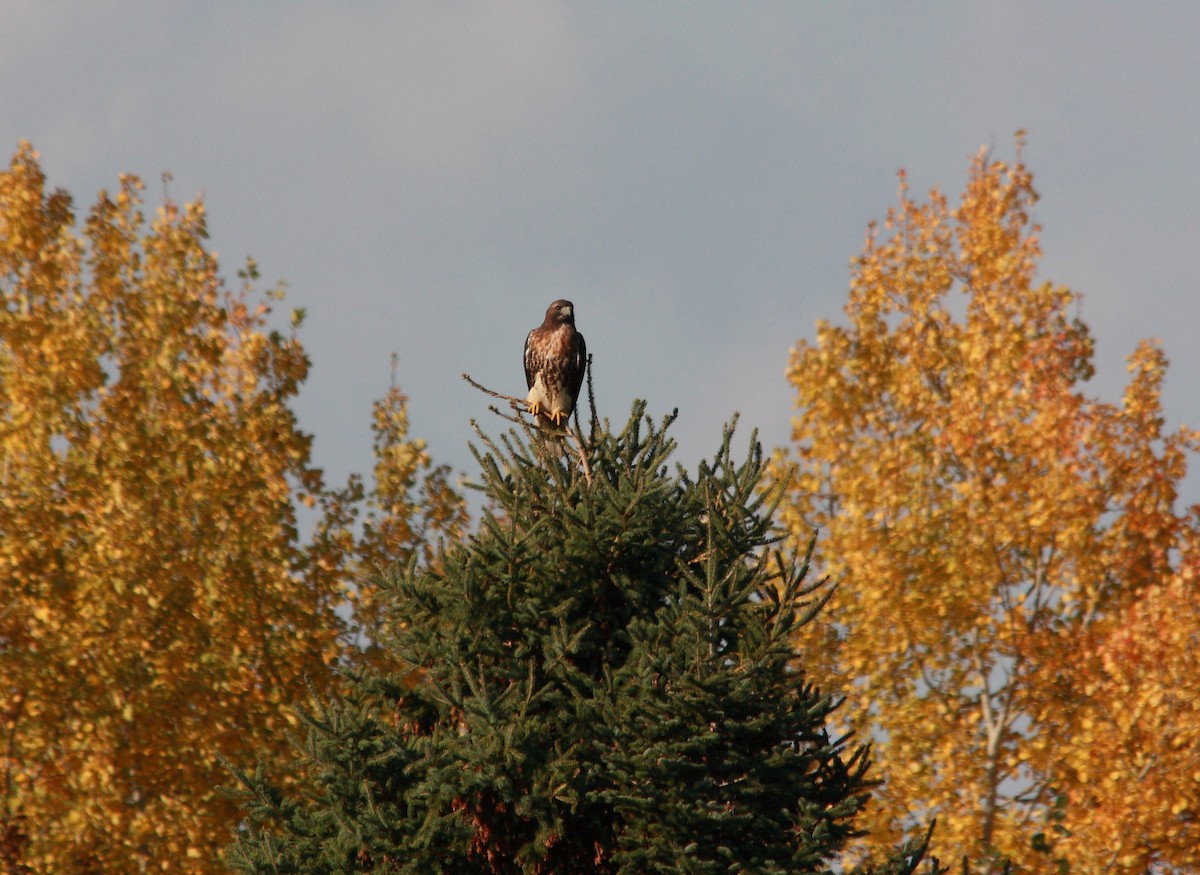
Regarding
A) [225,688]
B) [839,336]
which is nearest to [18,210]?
[225,688]

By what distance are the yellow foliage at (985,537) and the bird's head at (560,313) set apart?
5295 mm

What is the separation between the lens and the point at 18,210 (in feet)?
66.9

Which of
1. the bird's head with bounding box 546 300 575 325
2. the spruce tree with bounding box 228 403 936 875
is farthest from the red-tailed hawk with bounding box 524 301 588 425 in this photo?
the spruce tree with bounding box 228 403 936 875

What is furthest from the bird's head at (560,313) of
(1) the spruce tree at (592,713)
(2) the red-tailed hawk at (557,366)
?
(1) the spruce tree at (592,713)

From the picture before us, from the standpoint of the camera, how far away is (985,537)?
794 inches

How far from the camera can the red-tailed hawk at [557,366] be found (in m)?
11.5

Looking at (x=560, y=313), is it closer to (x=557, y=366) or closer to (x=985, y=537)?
(x=557, y=366)

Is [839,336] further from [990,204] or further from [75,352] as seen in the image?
[75,352]

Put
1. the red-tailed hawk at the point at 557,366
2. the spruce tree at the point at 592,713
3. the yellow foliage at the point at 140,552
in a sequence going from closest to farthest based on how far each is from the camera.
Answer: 1. the spruce tree at the point at 592,713
2. the red-tailed hawk at the point at 557,366
3. the yellow foliage at the point at 140,552

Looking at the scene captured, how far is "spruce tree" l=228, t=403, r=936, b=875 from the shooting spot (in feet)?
23.1

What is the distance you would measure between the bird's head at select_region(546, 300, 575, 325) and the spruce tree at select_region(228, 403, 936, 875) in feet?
12.3

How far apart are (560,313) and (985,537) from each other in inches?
405

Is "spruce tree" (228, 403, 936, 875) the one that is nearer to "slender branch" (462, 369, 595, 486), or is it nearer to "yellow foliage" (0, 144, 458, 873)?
"slender branch" (462, 369, 595, 486)

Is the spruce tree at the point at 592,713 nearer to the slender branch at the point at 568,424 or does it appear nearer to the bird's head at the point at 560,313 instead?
the slender branch at the point at 568,424
